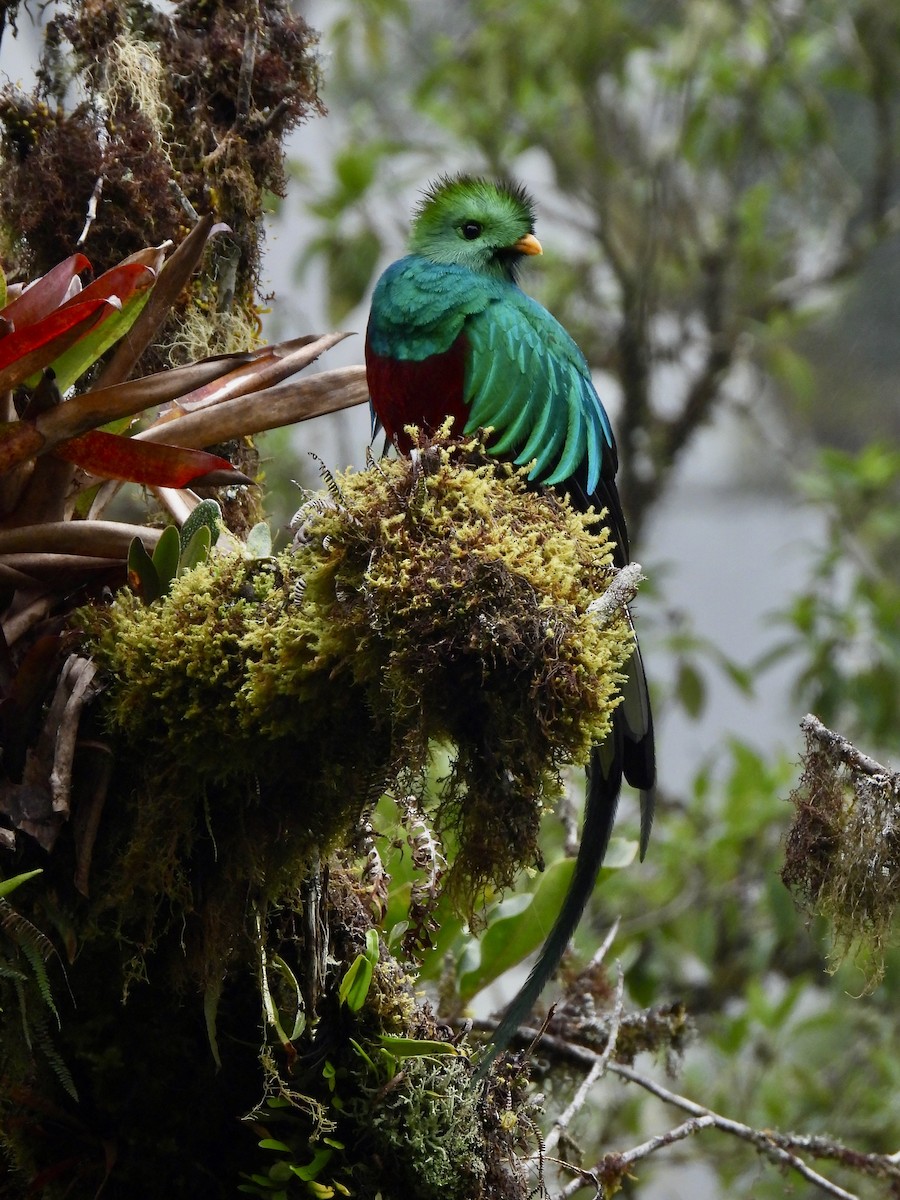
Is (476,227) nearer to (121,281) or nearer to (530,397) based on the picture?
(530,397)

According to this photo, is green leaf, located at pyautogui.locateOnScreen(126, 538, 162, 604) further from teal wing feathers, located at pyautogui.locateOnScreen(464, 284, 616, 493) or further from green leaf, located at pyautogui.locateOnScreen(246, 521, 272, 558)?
teal wing feathers, located at pyautogui.locateOnScreen(464, 284, 616, 493)

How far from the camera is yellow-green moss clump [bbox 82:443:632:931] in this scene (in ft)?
4.73

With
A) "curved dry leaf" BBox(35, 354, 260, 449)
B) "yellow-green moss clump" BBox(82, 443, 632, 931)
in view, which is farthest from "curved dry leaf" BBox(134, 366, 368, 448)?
"yellow-green moss clump" BBox(82, 443, 632, 931)

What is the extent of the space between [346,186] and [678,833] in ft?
10.8

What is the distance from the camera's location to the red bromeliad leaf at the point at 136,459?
6.17 feet

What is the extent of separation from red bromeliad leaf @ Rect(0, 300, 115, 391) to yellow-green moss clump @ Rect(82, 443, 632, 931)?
412 mm

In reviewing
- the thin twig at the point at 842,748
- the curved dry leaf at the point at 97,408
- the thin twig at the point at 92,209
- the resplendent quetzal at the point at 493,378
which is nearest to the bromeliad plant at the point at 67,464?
the curved dry leaf at the point at 97,408

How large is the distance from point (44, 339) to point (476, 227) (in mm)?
1279

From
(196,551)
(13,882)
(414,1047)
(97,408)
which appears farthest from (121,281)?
(414,1047)

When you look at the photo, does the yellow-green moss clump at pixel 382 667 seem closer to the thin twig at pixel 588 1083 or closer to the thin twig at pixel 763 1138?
the thin twig at pixel 588 1083

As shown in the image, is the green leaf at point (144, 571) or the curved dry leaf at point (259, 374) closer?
the green leaf at point (144, 571)

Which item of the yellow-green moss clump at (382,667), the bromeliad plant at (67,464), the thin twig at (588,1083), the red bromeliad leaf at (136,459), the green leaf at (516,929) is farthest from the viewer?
the green leaf at (516,929)

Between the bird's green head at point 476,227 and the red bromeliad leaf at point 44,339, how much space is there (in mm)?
1087

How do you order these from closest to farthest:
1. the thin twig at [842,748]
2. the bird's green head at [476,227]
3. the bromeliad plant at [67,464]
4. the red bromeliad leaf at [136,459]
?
the bromeliad plant at [67,464] → the thin twig at [842,748] → the red bromeliad leaf at [136,459] → the bird's green head at [476,227]
